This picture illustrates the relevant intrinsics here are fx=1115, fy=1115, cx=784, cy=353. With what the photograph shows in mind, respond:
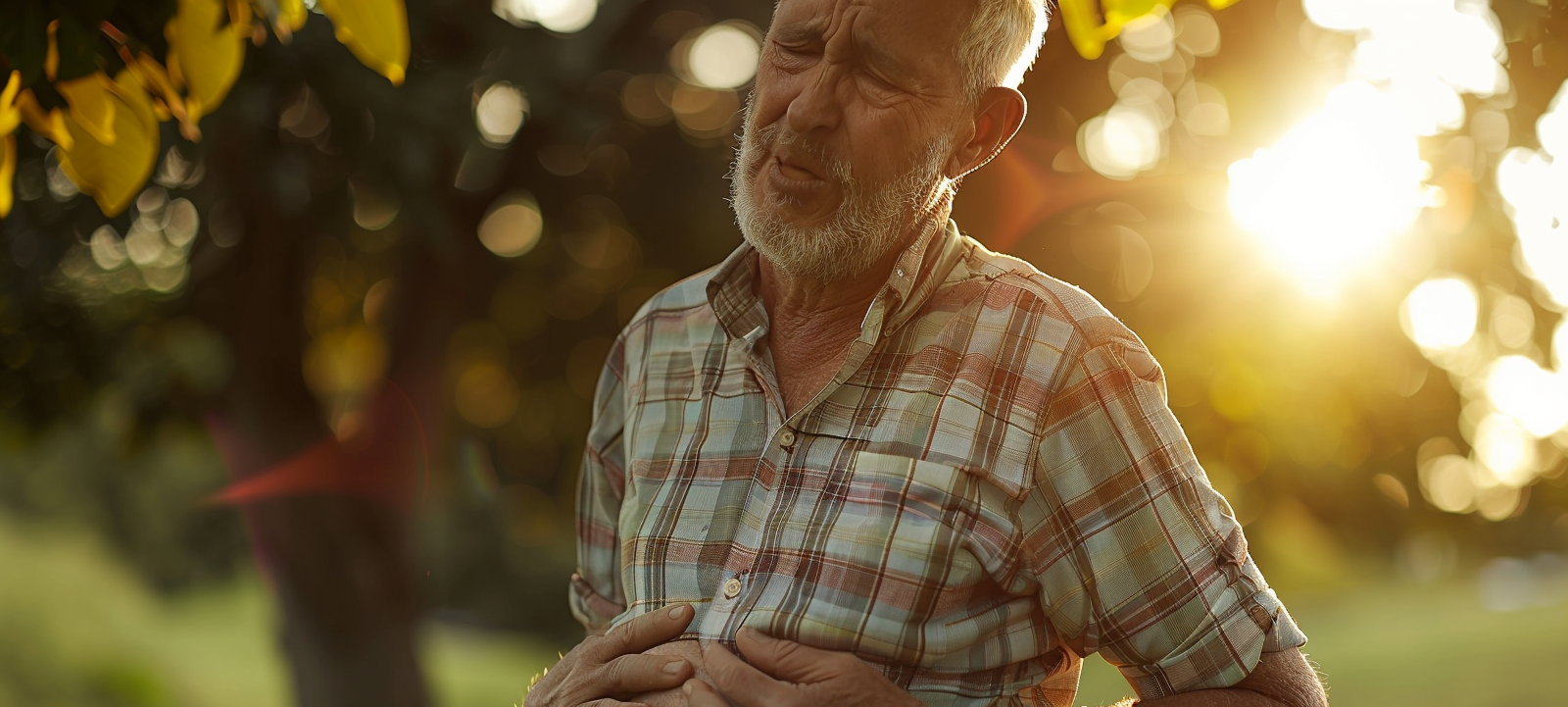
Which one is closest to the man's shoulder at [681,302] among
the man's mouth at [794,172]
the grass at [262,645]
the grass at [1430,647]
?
the man's mouth at [794,172]

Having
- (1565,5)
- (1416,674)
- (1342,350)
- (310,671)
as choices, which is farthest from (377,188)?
(1416,674)

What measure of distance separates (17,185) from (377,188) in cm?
175

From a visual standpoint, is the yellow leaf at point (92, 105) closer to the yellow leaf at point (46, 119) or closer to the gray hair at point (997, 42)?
the yellow leaf at point (46, 119)

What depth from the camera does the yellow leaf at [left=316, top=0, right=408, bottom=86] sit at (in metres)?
1.40

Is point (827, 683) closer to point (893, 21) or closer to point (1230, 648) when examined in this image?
point (1230, 648)

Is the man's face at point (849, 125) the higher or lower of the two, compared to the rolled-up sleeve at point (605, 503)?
higher

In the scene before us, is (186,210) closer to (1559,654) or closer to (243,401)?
(243,401)

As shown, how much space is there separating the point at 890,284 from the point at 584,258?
4272 millimetres

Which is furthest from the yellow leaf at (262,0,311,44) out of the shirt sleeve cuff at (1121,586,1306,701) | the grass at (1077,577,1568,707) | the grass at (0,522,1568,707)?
the grass at (0,522,1568,707)

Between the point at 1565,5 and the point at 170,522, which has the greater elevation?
the point at 1565,5

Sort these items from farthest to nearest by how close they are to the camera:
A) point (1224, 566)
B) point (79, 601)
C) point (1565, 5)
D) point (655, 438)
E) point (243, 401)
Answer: point (79, 601)
point (243, 401)
point (1565, 5)
point (655, 438)
point (1224, 566)

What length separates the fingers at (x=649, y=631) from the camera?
1.82 meters

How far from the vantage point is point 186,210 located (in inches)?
189

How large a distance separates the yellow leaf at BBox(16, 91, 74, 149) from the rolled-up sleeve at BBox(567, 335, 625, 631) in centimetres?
100
